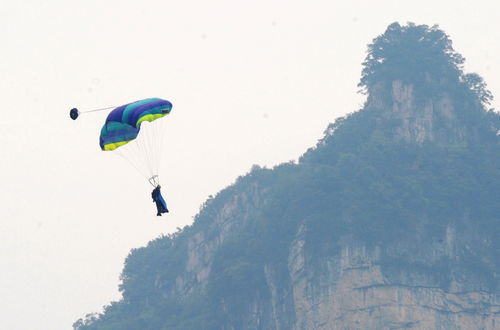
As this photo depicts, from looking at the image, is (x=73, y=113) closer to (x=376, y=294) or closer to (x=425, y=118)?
(x=376, y=294)

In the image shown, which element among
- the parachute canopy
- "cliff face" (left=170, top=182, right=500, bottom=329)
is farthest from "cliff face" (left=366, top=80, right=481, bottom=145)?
the parachute canopy

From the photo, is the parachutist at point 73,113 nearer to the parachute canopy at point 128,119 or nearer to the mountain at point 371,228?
the parachute canopy at point 128,119

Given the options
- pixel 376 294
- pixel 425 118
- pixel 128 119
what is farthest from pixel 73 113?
pixel 425 118

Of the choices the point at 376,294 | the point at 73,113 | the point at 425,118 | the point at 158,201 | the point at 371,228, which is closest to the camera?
the point at 73,113


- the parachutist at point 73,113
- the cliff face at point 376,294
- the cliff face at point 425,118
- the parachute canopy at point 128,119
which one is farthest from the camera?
the cliff face at point 425,118

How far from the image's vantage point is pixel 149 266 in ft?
382

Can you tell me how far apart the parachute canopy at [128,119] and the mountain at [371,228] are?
46330 millimetres

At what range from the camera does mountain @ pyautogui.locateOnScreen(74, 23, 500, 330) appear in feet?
316

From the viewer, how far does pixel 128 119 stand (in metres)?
51.4

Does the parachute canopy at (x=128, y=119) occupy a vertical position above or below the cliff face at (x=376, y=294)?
above

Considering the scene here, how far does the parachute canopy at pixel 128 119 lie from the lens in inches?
2030

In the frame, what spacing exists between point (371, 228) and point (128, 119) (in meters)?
49.8

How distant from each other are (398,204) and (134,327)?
27.6 meters

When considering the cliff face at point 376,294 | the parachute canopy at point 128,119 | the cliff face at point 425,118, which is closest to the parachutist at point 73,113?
the parachute canopy at point 128,119
